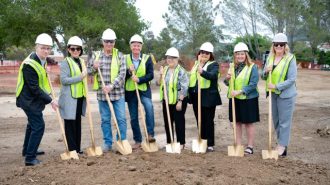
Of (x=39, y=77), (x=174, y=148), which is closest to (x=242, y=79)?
(x=174, y=148)

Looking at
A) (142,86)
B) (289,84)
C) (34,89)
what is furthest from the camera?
(142,86)

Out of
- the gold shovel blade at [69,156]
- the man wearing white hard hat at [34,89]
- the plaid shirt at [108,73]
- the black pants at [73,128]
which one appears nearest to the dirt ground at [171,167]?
the gold shovel blade at [69,156]

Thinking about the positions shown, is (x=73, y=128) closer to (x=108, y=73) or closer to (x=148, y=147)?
(x=108, y=73)

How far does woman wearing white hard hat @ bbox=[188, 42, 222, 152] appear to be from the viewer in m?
6.80

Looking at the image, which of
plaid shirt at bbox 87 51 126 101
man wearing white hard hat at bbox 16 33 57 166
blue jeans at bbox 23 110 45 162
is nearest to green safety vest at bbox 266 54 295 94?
plaid shirt at bbox 87 51 126 101

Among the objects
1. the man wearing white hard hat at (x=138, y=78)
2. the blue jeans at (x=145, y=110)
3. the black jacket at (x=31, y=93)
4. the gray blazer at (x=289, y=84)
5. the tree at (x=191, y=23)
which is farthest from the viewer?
the tree at (x=191, y=23)

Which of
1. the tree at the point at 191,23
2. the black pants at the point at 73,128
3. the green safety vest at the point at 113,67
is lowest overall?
the black pants at the point at 73,128

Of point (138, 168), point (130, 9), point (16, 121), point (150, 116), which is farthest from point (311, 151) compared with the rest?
point (130, 9)

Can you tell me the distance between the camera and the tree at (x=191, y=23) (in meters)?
42.8

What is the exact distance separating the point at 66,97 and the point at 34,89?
598mm

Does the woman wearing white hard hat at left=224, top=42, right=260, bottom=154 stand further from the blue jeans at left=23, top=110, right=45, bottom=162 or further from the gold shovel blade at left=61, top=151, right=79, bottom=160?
the blue jeans at left=23, top=110, right=45, bottom=162

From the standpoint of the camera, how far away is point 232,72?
6.85 meters

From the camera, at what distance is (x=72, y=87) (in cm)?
658

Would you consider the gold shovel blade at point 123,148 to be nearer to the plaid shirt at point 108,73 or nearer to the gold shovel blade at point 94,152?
the gold shovel blade at point 94,152
